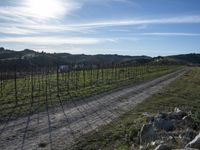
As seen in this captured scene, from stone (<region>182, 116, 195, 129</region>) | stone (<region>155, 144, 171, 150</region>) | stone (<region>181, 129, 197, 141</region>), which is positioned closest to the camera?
stone (<region>155, 144, 171, 150</region>)

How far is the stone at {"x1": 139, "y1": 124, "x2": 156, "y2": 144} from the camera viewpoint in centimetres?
1469

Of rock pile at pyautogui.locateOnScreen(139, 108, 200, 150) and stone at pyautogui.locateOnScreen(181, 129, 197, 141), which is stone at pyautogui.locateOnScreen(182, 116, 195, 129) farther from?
stone at pyautogui.locateOnScreen(181, 129, 197, 141)

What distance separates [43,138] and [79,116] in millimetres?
6687

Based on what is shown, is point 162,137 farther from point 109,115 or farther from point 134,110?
point 134,110

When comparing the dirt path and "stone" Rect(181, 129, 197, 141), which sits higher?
"stone" Rect(181, 129, 197, 141)

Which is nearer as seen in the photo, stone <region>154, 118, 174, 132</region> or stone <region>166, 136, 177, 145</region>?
Answer: stone <region>166, 136, 177, 145</region>

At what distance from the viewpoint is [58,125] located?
19.9 metres

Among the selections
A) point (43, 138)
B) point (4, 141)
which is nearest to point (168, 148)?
point (43, 138)

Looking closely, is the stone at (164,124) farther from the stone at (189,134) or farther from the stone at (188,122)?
the stone at (189,134)

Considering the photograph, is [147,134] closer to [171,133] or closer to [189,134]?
[171,133]

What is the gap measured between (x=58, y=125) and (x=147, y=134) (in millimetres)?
6585

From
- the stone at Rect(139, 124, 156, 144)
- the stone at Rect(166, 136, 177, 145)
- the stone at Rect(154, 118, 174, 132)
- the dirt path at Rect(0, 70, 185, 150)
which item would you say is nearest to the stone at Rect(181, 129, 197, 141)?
the stone at Rect(166, 136, 177, 145)

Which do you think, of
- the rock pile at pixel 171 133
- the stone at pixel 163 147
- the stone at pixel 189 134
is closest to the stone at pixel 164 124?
the rock pile at pixel 171 133

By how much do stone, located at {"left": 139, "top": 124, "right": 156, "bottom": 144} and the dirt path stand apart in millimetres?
3216
